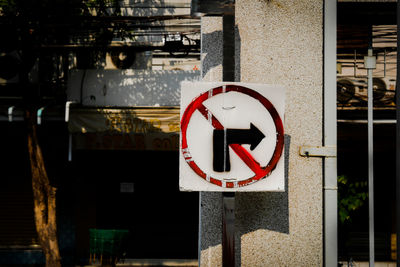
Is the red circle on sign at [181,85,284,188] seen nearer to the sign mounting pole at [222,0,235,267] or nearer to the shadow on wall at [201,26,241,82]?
the sign mounting pole at [222,0,235,267]

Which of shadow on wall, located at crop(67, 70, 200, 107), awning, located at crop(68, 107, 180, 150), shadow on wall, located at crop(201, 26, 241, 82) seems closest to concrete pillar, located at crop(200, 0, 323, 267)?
shadow on wall, located at crop(201, 26, 241, 82)

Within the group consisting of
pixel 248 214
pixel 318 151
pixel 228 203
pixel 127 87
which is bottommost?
pixel 248 214

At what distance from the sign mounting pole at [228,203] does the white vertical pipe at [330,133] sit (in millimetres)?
922

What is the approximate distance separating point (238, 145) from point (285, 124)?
73 centimetres

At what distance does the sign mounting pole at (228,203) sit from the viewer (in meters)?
2.60

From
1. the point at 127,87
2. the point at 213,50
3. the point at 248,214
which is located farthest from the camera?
the point at 127,87

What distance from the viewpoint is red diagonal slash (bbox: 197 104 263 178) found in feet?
8.47

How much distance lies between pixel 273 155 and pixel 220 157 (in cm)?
38

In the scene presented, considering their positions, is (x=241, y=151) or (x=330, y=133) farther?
(x=330, y=133)

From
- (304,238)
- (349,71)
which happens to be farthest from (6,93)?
(304,238)

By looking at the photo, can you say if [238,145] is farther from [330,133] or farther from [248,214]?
[330,133]

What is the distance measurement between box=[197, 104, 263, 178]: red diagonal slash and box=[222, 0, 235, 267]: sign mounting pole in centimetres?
23

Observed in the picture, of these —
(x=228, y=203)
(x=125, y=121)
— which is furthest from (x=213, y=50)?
(x=125, y=121)

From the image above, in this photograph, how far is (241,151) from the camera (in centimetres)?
259
